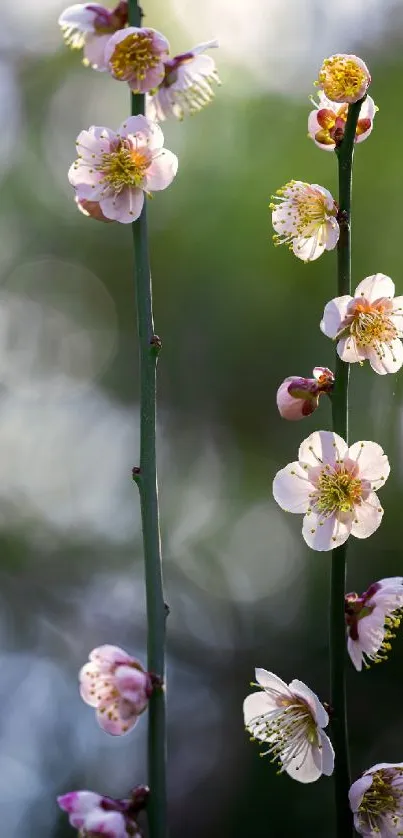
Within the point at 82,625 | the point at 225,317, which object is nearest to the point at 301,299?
the point at 225,317

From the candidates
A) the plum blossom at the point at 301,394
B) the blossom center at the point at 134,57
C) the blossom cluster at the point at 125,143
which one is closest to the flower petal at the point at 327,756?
the blossom cluster at the point at 125,143

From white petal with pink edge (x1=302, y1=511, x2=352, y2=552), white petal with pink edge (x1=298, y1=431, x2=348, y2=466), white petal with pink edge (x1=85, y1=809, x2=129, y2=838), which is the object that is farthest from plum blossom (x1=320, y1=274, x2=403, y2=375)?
white petal with pink edge (x1=85, y1=809, x2=129, y2=838)

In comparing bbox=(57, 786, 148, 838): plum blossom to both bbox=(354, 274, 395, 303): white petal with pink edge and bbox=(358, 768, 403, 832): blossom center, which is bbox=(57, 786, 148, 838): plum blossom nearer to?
bbox=(358, 768, 403, 832): blossom center

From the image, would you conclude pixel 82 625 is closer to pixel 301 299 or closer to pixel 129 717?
pixel 301 299

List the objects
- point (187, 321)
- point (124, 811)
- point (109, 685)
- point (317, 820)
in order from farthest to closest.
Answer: point (187, 321) → point (317, 820) → point (109, 685) → point (124, 811)

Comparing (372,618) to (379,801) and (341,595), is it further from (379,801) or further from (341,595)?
(379,801)

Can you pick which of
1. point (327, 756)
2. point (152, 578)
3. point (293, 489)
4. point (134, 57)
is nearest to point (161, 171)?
point (134, 57)
